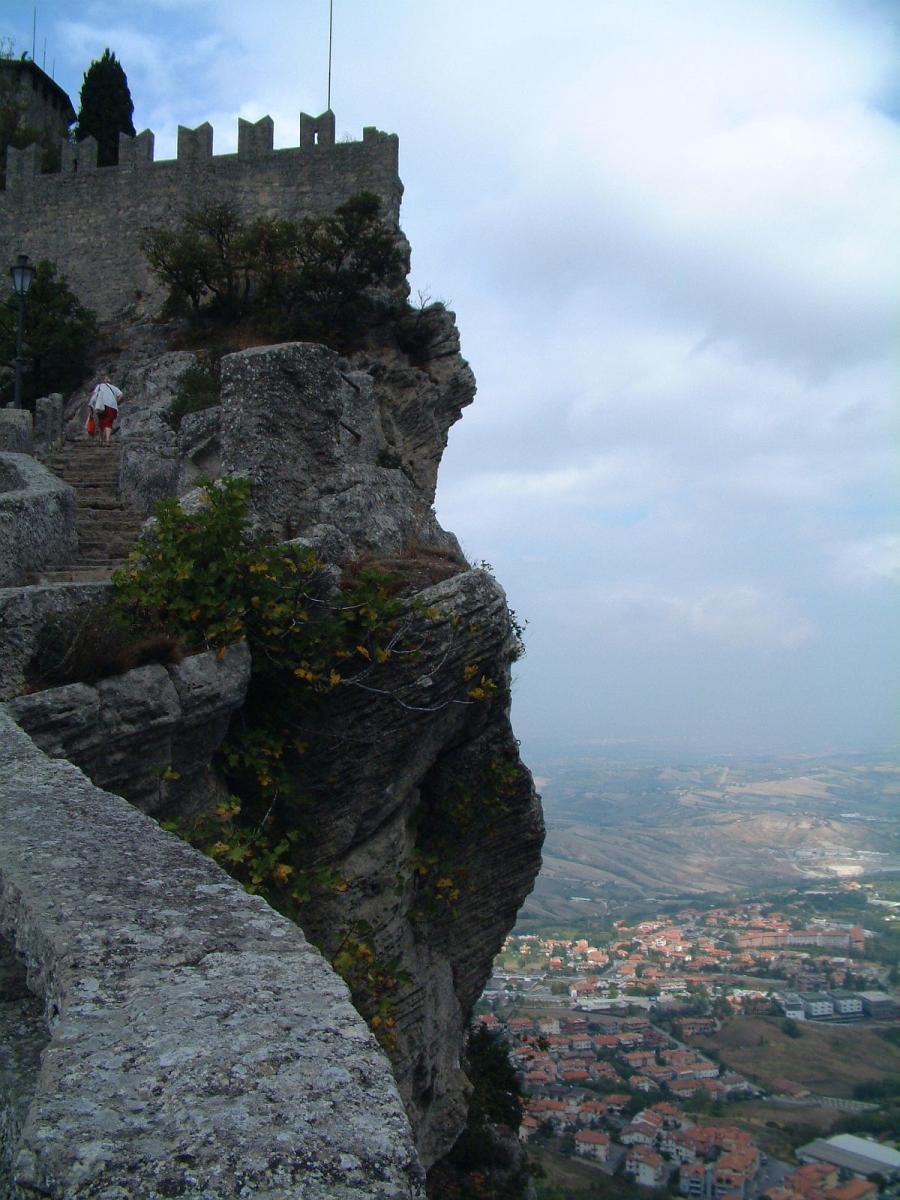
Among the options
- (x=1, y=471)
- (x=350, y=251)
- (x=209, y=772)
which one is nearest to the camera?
(x=209, y=772)

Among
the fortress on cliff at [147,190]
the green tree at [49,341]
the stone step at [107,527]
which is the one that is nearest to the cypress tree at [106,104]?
the fortress on cliff at [147,190]

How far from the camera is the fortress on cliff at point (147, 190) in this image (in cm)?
2297

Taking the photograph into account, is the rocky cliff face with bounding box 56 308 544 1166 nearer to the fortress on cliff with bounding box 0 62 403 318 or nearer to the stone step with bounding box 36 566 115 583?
the stone step with bounding box 36 566 115 583

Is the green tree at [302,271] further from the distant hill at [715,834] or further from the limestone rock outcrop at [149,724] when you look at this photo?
the distant hill at [715,834]

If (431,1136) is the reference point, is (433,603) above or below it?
above

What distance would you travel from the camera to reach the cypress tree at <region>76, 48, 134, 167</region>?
33.4 m

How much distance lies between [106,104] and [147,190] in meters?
Answer: 12.1

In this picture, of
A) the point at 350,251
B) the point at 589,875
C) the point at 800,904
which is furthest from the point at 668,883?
the point at 350,251

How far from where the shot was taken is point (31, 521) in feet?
27.0

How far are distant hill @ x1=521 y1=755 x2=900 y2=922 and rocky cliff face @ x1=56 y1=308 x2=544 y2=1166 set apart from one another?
26197mm

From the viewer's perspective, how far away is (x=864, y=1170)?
574 inches

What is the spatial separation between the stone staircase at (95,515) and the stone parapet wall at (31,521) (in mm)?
144

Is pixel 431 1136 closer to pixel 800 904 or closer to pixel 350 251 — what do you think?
pixel 350 251

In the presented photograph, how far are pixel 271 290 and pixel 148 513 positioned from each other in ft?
32.9
